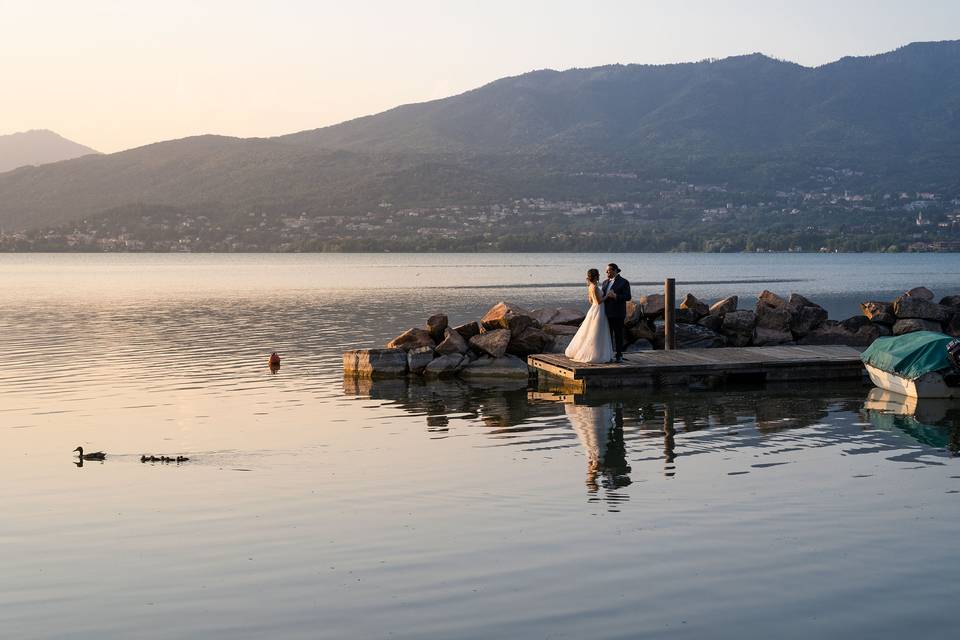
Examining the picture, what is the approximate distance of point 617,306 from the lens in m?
28.1

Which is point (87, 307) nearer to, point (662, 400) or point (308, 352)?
point (308, 352)

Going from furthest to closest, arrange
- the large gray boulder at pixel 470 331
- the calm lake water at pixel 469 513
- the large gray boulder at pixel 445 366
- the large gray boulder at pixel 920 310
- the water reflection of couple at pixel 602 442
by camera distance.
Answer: the large gray boulder at pixel 920 310 < the large gray boulder at pixel 470 331 < the large gray boulder at pixel 445 366 < the water reflection of couple at pixel 602 442 < the calm lake water at pixel 469 513

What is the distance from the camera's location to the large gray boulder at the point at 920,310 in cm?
3297

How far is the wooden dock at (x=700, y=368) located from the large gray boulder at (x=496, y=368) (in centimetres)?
57

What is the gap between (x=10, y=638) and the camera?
33.9 ft

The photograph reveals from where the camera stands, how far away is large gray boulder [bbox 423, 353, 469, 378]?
3081 cm

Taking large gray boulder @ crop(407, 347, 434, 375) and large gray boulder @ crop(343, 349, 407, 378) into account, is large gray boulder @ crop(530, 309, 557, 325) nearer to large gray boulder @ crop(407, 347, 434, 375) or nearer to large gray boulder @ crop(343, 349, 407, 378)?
large gray boulder @ crop(407, 347, 434, 375)

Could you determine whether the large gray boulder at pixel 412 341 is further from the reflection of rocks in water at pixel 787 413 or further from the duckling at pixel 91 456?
the duckling at pixel 91 456

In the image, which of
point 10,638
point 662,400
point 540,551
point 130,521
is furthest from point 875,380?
point 10,638

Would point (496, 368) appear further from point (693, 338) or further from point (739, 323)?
point (739, 323)

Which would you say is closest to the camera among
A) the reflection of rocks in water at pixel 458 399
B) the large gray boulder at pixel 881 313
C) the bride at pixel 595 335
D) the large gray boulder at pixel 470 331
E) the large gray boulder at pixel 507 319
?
the reflection of rocks in water at pixel 458 399

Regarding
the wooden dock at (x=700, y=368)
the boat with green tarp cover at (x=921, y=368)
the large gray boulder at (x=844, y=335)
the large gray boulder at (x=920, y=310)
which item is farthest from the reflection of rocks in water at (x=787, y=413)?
the large gray boulder at (x=920, y=310)

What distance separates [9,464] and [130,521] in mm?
4876

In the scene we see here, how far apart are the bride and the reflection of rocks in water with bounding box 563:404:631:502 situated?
2962mm
